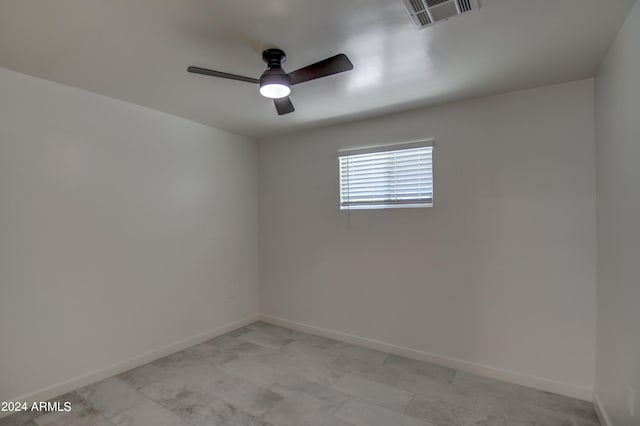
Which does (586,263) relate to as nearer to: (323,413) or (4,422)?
(323,413)

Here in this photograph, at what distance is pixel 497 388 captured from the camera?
2.54m

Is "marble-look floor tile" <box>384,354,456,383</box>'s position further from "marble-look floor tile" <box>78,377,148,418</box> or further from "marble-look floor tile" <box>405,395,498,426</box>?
"marble-look floor tile" <box>78,377,148,418</box>

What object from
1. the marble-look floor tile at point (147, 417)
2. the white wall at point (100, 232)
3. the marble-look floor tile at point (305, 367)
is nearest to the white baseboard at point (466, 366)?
the marble-look floor tile at point (305, 367)

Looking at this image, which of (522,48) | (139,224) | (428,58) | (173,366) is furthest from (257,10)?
(173,366)

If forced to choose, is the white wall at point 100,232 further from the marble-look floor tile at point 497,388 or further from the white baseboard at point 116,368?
the marble-look floor tile at point 497,388

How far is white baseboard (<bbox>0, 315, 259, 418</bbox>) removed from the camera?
2.36 m

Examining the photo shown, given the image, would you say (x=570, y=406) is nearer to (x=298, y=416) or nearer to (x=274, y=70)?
(x=298, y=416)

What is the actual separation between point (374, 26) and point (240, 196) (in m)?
2.86

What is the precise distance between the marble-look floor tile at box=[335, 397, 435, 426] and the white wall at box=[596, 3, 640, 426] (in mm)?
1179

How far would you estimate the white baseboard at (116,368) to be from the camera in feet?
7.73

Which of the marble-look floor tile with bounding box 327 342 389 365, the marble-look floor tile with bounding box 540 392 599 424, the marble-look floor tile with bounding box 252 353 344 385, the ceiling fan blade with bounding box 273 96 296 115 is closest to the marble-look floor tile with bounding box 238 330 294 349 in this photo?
the marble-look floor tile with bounding box 252 353 344 385

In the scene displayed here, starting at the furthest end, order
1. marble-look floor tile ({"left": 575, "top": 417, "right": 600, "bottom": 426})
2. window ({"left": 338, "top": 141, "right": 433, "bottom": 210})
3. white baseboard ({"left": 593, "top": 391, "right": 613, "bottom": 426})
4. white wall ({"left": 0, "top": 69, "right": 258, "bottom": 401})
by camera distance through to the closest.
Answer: window ({"left": 338, "top": 141, "right": 433, "bottom": 210}), white wall ({"left": 0, "top": 69, "right": 258, "bottom": 401}), marble-look floor tile ({"left": 575, "top": 417, "right": 600, "bottom": 426}), white baseboard ({"left": 593, "top": 391, "right": 613, "bottom": 426})

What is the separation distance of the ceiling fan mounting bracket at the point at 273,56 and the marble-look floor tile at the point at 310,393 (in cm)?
245

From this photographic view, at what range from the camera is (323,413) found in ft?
7.37
